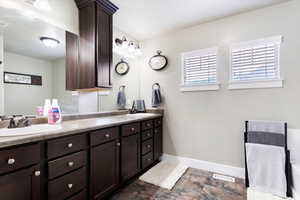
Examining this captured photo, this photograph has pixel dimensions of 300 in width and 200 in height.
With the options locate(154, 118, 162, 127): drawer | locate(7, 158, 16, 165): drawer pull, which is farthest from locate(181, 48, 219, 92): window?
locate(7, 158, 16, 165): drawer pull

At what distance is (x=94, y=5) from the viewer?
188 centimetres

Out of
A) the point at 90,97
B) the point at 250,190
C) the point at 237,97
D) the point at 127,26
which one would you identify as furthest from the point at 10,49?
the point at 250,190

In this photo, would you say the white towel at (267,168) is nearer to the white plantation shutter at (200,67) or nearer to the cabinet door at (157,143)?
the white plantation shutter at (200,67)

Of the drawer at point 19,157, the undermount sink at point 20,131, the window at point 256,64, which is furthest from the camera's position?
the window at point 256,64

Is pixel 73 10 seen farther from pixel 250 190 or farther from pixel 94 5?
pixel 250 190

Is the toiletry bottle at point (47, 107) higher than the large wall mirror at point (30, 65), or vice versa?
the large wall mirror at point (30, 65)

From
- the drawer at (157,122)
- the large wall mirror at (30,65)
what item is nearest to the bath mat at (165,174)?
the drawer at (157,122)

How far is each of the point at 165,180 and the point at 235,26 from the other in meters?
2.49

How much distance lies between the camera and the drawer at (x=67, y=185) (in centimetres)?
116

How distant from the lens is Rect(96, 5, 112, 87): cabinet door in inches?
77.0

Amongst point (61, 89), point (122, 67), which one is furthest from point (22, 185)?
point (122, 67)

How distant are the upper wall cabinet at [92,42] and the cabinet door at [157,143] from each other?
126 cm

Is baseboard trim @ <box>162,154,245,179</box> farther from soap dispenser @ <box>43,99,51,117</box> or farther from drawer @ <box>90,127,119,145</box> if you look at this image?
soap dispenser @ <box>43,99,51,117</box>

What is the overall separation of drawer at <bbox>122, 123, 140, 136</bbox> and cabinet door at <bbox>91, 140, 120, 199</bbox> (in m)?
0.17
